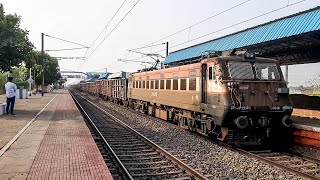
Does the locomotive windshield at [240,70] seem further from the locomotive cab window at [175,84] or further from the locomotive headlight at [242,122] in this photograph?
the locomotive cab window at [175,84]

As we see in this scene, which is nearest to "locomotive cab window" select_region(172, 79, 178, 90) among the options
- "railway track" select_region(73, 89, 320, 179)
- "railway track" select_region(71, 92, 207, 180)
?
"railway track" select_region(71, 92, 207, 180)

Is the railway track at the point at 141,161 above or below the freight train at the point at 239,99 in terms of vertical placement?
below

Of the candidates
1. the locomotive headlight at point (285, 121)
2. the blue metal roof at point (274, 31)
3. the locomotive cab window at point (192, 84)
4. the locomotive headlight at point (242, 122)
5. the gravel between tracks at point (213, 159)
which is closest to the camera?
the gravel between tracks at point (213, 159)

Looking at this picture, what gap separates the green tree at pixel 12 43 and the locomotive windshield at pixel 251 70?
14527 mm

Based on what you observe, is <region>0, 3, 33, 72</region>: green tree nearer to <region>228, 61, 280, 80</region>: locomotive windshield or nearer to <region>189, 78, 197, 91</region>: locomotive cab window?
<region>189, 78, 197, 91</region>: locomotive cab window

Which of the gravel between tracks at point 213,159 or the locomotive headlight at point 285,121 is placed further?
the locomotive headlight at point 285,121

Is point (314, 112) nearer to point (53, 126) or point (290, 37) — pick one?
point (290, 37)

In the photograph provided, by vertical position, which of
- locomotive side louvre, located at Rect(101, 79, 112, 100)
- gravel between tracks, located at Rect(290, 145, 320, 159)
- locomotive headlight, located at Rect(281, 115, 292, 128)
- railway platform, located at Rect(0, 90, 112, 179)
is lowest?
gravel between tracks, located at Rect(290, 145, 320, 159)

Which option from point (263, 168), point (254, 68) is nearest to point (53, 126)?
point (254, 68)

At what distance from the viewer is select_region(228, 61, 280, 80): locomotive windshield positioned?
12969mm

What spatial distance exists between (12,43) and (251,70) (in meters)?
15.1

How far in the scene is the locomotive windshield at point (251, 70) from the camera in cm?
1297

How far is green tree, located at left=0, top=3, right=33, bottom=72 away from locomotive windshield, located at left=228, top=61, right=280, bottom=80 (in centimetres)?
1453

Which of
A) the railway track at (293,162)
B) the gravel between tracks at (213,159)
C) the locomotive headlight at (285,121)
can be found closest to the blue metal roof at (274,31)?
the gravel between tracks at (213,159)
